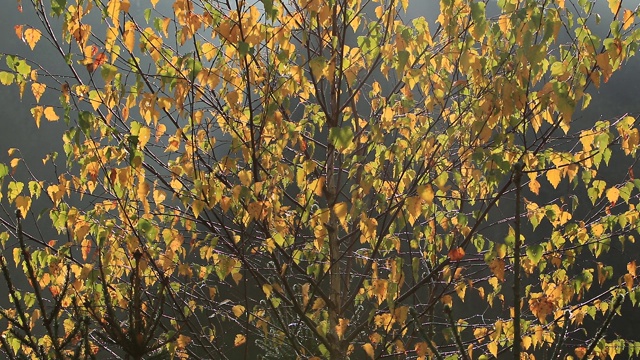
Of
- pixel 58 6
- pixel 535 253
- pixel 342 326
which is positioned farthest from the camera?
pixel 342 326

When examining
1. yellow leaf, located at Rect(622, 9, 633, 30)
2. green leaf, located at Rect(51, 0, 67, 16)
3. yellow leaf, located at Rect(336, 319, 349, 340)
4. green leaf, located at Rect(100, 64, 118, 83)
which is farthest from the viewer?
yellow leaf, located at Rect(336, 319, 349, 340)

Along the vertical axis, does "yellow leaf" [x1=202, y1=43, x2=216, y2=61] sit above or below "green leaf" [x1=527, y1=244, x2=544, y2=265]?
above

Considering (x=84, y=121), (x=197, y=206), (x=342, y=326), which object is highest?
(x=84, y=121)

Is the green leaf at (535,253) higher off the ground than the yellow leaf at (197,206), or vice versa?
the yellow leaf at (197,206)

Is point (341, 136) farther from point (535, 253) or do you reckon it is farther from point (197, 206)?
point (535, 253)

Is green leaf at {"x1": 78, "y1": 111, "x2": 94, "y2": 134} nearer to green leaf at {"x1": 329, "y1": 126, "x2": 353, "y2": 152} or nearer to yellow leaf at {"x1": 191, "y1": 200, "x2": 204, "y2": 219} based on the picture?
yellow leaf at {"x1": 191, "y1": 200, "x2": 204, "y2": 219}

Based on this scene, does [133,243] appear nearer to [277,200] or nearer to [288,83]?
[277,200]

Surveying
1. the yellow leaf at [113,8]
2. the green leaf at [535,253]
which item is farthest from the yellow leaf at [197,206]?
the green leaf at [535,253]

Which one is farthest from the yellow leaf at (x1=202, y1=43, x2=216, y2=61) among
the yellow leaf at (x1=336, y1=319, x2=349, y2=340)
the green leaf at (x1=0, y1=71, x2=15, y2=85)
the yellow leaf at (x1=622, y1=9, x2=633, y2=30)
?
the yellow leaf at (x1=622, y1=9, x2=633, y2=30)

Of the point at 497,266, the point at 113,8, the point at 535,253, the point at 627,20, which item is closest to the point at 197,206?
the point at 113,8

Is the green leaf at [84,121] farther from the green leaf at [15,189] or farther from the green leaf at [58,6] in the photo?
the green leaf at [15,189]

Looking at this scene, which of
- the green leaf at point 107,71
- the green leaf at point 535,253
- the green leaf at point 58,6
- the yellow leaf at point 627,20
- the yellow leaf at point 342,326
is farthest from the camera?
the yellow leaf at point 342,326

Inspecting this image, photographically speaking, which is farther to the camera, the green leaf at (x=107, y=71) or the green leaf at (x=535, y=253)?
the green leaf at (x=535, y=253)

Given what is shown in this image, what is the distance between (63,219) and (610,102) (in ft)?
24.0
